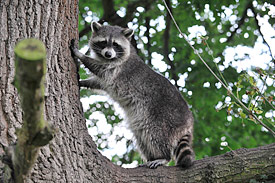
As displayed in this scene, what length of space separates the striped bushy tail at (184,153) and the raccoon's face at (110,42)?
1226 mm

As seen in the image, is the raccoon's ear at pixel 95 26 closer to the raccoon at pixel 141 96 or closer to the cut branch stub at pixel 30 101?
the raccoon at pixel 141 96

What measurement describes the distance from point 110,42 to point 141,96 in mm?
770

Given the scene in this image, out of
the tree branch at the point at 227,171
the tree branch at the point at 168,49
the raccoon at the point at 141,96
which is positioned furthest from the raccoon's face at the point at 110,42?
the tree branch at the point at 227,171

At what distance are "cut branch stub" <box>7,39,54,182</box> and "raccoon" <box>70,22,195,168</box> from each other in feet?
6.72

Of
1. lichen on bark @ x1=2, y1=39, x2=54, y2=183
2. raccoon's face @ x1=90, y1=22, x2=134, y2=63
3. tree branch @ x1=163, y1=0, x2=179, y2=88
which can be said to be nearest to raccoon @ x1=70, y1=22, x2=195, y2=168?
raccoon's face @ x1=90, y1=22, x2=134, y2=63

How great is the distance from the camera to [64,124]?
2.58 meters

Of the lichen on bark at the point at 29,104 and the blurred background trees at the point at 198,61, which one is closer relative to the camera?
the lichen on bark at the point at 29,104

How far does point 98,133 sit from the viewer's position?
5.98 m

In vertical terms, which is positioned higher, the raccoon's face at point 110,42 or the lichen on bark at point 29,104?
the raccoon's face at point 110,42

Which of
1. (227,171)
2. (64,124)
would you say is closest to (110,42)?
(64,124)

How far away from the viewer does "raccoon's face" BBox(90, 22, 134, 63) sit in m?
4.25

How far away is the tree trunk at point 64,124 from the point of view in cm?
238

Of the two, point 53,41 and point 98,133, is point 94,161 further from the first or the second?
→ point 98,133

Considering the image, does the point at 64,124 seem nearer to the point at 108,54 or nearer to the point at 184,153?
the point at 184,153
